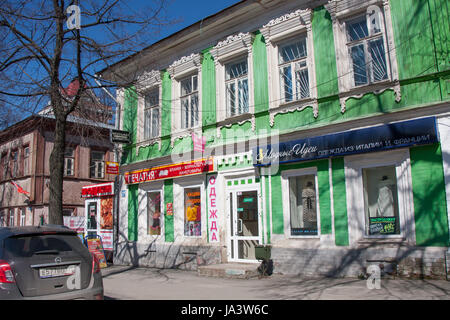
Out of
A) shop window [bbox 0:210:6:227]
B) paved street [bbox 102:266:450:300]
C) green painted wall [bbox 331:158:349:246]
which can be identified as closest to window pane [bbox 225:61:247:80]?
green painted wall [bbox 331:158:349:246]

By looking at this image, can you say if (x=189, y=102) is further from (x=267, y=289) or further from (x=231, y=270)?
(x=267, y=289)

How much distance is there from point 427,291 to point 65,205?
1997 cm

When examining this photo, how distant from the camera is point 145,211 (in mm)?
14883

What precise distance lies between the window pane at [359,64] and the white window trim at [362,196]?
194 centimetres

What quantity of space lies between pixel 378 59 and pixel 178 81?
24.1ft

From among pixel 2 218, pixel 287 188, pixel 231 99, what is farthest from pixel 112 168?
pixel 2 218

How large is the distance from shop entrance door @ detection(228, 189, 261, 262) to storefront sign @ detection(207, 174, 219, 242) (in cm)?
49

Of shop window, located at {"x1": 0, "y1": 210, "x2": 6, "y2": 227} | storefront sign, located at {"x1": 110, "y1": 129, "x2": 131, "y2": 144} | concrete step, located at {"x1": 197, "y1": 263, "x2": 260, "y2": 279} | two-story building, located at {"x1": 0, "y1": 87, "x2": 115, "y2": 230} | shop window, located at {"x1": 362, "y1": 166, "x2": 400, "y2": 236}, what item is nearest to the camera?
shop window, located at {"x1": 362, "y1": 166, "x2": 400, "y2": 236}

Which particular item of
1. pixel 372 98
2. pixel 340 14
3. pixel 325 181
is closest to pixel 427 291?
pixel 325 181

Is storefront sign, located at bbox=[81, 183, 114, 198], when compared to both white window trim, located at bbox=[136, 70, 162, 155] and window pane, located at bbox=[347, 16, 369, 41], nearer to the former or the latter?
white window trim, located at bbox=[136, 70, 162, 155]

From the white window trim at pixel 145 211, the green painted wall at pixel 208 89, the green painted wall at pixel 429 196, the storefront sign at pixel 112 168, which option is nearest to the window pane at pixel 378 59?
the green painted wall at pixel 429 196

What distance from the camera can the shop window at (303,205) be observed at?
1041 centimetres

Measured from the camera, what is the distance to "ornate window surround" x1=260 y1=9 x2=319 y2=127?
1057 cm

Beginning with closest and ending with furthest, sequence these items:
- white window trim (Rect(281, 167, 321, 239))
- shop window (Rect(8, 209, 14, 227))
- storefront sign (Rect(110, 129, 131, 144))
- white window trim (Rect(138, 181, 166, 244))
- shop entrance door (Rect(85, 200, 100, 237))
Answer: white window trim (Rect(281, 167, 321, 239)), white window trim (Rect(138, 181, 166, 244)), storefront sign (Rect(110, 129, 131, 144)), shop entrance door (Rect(85, 200, 100, 237)), shop window (Rect(8, 209, 14, 227))
